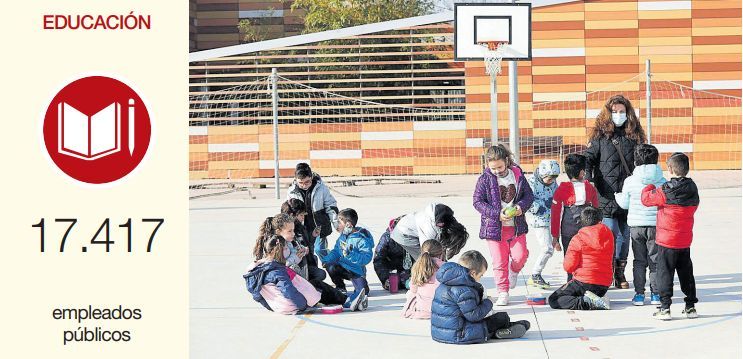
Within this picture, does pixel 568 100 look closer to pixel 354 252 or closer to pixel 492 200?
pixel 354 252

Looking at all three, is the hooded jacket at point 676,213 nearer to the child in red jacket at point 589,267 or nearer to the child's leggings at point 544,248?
the child in red jacket at point 589,267

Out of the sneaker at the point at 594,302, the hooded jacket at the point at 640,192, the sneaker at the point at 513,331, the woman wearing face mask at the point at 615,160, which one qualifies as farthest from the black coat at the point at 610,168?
the sneaker at the point at 513,331

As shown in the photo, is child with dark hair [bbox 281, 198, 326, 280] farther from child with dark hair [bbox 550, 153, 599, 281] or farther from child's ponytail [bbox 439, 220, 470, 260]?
child with dark hair [bbox 550, 153, 599, 281]

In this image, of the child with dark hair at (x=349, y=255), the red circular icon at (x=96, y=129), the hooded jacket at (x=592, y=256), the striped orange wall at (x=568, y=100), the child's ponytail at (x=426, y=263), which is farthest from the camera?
the striped orange wall at (x=568, y=100)

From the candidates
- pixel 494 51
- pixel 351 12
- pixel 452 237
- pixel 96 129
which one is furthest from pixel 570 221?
pixel 351 12

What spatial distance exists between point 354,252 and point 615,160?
243 cm

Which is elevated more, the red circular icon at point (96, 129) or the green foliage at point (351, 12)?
the green foliage at point (351, 12)

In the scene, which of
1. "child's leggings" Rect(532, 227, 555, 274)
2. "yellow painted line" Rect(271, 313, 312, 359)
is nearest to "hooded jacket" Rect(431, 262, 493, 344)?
"yellow painted line" Rect(271, 313, 312, 359)

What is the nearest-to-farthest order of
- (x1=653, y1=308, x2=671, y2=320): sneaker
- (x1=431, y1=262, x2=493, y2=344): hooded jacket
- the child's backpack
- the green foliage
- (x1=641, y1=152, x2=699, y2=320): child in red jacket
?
1. (x1=431, y1=262, x2=493, y2=344): hooded jacket
2. (x1=641, y1=152, x2=699, y2=320): child in red jacket
3. (x1=653, y1=308, x2=671, y2=320): sneaker
4. the child's backpack
5. the green foliage

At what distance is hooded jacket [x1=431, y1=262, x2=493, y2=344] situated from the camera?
7.80 meters

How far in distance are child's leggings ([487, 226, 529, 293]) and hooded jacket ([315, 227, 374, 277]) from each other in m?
1.12

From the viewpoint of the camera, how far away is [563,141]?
2884 centimetres

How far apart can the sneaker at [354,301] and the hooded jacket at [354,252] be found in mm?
520

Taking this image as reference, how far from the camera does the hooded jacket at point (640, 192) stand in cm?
922
